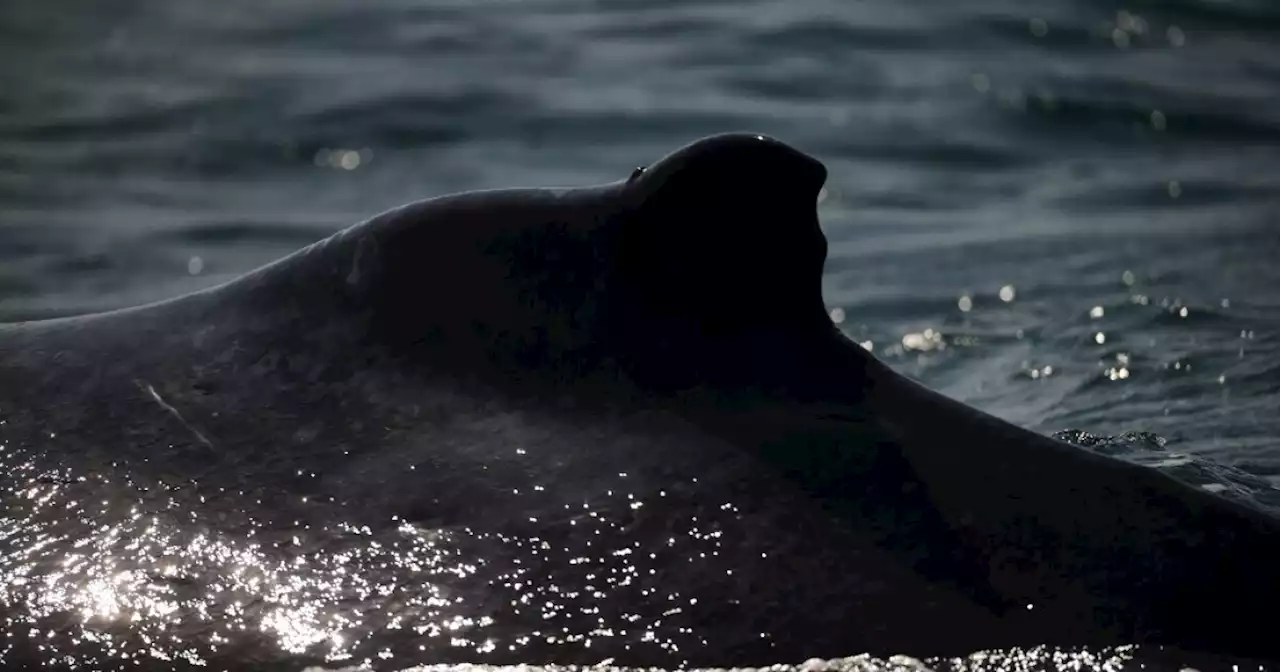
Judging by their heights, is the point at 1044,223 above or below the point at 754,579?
below

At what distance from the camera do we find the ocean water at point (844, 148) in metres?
7.32

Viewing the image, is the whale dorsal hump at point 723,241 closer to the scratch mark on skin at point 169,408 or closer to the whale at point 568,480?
the whale at point 568,480

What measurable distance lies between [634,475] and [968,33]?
40.4 ft

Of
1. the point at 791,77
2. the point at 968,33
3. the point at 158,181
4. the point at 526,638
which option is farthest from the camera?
the point at 968,33

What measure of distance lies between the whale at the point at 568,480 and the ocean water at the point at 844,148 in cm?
154

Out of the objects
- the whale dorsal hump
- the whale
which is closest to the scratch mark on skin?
the whale

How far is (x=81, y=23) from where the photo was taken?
51.9 ft

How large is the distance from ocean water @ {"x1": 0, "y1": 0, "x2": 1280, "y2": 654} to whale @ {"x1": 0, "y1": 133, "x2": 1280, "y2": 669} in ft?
5.04

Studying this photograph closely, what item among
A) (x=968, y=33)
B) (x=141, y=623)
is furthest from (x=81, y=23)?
(x=141, y=623)

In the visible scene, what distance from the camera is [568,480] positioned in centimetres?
297

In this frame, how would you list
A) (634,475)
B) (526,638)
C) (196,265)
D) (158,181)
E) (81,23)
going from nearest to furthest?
(526,638)
(634,475)
(196,265)
(158,181)
(81,23)

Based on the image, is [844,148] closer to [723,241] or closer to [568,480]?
[723,241]

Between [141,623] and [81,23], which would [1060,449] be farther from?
[81,23]

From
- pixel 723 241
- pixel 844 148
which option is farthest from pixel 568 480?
pixel 844 148
